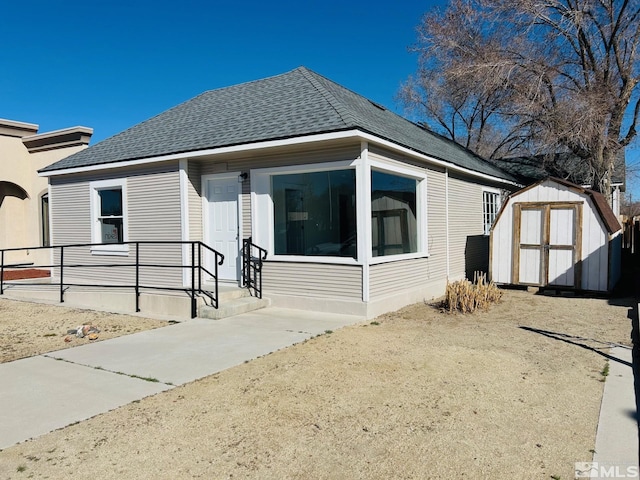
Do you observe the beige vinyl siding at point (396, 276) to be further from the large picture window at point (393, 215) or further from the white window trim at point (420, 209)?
the large picture window at point (393, 215)

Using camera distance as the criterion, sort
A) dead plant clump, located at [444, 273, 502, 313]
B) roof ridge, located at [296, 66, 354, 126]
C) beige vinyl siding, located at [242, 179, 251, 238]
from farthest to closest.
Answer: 1. beige vinyl siding, located at [242, 179, 251, 238]
2. dead plant clump, located at [444, 273, 502, 313]
3. roof ridge, located at [296, 66, 354, 126]

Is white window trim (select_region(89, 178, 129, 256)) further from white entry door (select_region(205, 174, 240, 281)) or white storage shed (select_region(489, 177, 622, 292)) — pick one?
white storage shed (select_region(489, 177, 622, 292))

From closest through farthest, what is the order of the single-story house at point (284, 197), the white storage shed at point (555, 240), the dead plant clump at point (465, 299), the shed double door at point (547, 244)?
the single-story house at point (284, 197)
the dead plant clump at point (465, 299)
the white storage shed at point (555, 240)
the shed double door at point (547, 244)

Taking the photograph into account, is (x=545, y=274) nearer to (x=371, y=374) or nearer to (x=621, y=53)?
(x=371, y=374)

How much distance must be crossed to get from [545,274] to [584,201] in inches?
69.7

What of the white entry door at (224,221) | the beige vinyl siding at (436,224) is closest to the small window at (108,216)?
the white entry door at (224,221)

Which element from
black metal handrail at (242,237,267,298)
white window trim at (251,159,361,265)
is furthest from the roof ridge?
black metal handrail at (242,237,267,298)

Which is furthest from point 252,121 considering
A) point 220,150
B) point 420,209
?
point 420,209

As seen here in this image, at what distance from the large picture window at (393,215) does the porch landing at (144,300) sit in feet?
8.15

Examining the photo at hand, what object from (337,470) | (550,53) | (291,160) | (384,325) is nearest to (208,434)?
(337,470)

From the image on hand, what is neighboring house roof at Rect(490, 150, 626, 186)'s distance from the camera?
16453mm

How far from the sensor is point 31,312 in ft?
30.0

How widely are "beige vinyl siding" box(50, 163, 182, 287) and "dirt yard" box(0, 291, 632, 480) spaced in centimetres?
478

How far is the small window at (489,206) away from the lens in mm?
14158
